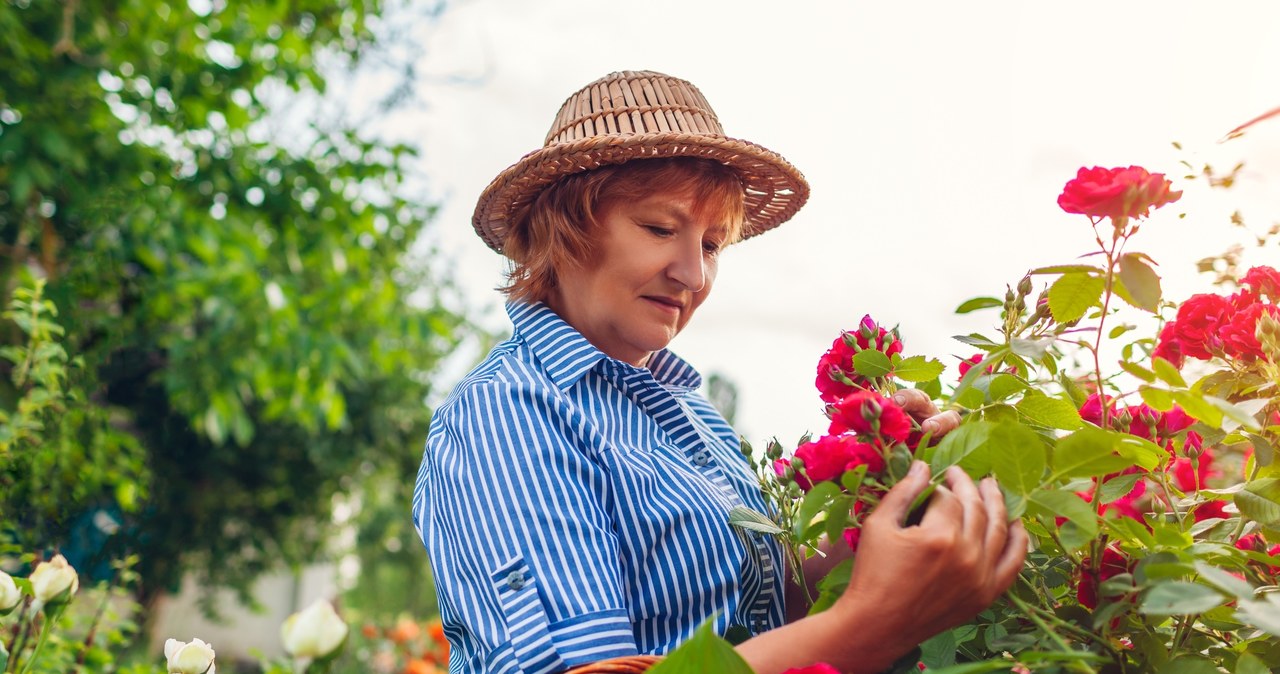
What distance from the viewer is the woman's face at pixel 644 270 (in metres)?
1.40

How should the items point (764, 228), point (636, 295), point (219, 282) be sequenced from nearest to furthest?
point (636, 295)
point (764, 228)
point (219, 282)

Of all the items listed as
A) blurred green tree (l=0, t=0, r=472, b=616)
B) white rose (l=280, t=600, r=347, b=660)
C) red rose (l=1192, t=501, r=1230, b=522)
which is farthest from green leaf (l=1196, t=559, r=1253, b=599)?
blurred green tree (l=0, t=0, r=472, b=616)

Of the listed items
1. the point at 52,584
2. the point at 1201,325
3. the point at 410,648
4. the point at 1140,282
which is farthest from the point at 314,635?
the point at 410,648

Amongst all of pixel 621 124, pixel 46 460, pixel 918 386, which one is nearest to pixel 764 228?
pixel 621 124

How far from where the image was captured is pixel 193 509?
5.85m

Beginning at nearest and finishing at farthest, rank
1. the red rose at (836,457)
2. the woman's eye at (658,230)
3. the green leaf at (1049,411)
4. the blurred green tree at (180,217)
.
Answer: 1. the red rose at (836,457)
2. the green leaf at (1049,411)
3. the woman's eye at (658,230)
4. the blurred green tree at (180,217)

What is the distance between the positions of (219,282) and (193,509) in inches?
124

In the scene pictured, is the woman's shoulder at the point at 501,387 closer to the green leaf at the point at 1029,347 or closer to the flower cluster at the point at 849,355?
the flower cluster at the point at 849,355

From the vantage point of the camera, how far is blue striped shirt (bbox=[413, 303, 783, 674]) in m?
1.00

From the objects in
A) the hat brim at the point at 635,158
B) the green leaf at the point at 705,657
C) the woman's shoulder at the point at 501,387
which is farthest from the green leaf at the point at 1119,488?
the hat brim at the point at 635,158

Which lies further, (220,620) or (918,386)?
(220,620)

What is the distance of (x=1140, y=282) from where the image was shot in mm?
832

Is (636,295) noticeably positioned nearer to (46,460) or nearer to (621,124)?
(621,124)

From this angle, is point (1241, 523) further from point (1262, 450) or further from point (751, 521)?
point (751, 521)
